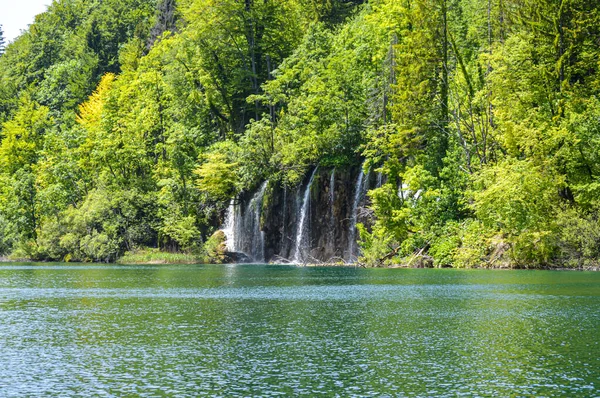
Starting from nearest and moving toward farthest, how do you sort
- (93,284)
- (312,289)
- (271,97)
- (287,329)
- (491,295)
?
(287,329) < (491,295) < (312,289) < (93,284) < (271,97)

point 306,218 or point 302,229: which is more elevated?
point 306,218

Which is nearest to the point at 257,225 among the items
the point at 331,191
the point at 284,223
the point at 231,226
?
the point at 284,223

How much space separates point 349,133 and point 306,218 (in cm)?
832

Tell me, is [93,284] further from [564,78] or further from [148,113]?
[148,113]

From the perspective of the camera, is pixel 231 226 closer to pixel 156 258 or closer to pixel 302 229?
pixel 156 258

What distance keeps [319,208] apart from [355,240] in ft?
15.9

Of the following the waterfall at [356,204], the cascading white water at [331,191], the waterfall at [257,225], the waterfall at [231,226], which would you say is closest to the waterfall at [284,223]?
the waterfall at [257,225]

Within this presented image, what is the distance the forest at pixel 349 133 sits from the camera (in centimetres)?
4909

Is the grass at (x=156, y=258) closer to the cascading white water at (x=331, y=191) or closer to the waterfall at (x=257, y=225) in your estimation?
the waterfall at (x=257, y=225)

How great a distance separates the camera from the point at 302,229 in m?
65.8

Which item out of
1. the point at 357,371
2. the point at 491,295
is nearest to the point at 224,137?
the point at 491,295

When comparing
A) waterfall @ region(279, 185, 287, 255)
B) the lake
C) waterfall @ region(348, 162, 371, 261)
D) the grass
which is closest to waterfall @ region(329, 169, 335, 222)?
waterfall @ region(348, 162, 371, 261)

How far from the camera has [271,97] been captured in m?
78.1

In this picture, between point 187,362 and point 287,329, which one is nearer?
point 187,362
